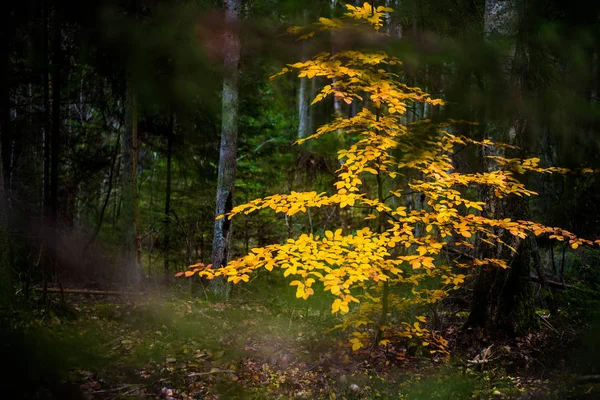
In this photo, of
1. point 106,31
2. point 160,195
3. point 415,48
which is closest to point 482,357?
point 415,48

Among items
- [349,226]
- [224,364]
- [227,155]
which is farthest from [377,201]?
[349,226]

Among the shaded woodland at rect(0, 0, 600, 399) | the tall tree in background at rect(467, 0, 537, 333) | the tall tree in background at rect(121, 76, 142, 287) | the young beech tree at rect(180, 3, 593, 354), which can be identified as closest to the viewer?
the young beech tree at rect(180, 3, 593, 354)

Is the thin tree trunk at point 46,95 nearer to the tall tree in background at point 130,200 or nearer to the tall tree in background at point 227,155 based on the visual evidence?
the tall tree in background at point 130,200

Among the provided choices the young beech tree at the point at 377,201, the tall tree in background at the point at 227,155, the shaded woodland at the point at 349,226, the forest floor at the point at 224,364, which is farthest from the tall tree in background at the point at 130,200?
the young beech tree at the point at 377,201

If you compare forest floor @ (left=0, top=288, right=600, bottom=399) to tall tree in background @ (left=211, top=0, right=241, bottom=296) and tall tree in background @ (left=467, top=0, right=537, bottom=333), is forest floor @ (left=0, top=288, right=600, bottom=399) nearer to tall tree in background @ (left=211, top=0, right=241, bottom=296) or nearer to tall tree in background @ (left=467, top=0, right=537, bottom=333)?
tall tree in background @ (left=467, top=0, right=537, bottom=333)

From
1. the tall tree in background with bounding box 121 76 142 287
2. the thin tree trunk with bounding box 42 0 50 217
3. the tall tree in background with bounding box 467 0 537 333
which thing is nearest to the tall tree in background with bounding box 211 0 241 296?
the tall tree in background with bounding box 121 76 142 287

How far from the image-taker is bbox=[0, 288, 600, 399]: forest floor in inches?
150

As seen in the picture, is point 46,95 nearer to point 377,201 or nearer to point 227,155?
point 227,155

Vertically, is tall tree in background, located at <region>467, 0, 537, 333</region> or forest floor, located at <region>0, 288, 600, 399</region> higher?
tall tree in background, located at <region>467, 0, 537, 333</region>

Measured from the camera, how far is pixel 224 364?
5.04m

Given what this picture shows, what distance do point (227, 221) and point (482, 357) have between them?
4963 mm

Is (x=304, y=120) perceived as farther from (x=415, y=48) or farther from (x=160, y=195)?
(x=415, y=48)

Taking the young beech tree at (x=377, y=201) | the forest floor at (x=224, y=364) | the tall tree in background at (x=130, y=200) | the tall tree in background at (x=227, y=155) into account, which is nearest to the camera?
the young beech tree at (x=377, y=201)

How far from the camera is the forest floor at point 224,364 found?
150 inches
